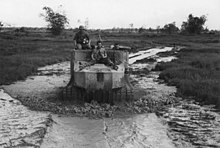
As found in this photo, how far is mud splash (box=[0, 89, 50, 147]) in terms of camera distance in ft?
28.2

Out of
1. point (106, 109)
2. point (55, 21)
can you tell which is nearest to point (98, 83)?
point (106, 109)

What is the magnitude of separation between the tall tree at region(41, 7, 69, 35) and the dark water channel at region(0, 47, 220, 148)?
2258 inches

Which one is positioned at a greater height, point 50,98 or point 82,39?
point 82,39

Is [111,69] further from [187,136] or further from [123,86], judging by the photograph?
[187,136]

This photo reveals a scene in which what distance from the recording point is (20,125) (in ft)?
33.6

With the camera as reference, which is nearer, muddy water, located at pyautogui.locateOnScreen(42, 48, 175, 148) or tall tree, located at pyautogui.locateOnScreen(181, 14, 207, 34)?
muddy water, located at pyautogui.locateOnScreen(42, 48, 175, 148)

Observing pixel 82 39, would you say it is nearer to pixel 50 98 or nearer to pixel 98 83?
pixel 50 98

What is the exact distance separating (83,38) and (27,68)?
8.48 m

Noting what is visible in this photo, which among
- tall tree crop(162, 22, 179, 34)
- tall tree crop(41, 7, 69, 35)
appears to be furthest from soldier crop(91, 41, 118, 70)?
tall tree crop(162, 22, 179, 34)

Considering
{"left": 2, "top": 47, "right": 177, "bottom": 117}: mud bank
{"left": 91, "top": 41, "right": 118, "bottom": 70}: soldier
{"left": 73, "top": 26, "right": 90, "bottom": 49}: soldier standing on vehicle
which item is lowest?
{"left": 2, "top": 47, "right": 177, "bottom": 117}: mud bank

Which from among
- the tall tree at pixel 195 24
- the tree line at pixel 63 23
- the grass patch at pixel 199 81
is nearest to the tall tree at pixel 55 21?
the tree line at pixel 63 23

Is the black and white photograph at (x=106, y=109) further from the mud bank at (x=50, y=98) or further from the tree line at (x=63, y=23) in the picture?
the tree line at (x=63, y=23)

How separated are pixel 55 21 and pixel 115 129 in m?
61.9

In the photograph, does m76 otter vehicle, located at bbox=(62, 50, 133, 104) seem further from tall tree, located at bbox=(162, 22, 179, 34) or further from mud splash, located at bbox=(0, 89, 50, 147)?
tall tree, located at bbox=(162, 22, 179, 34)
